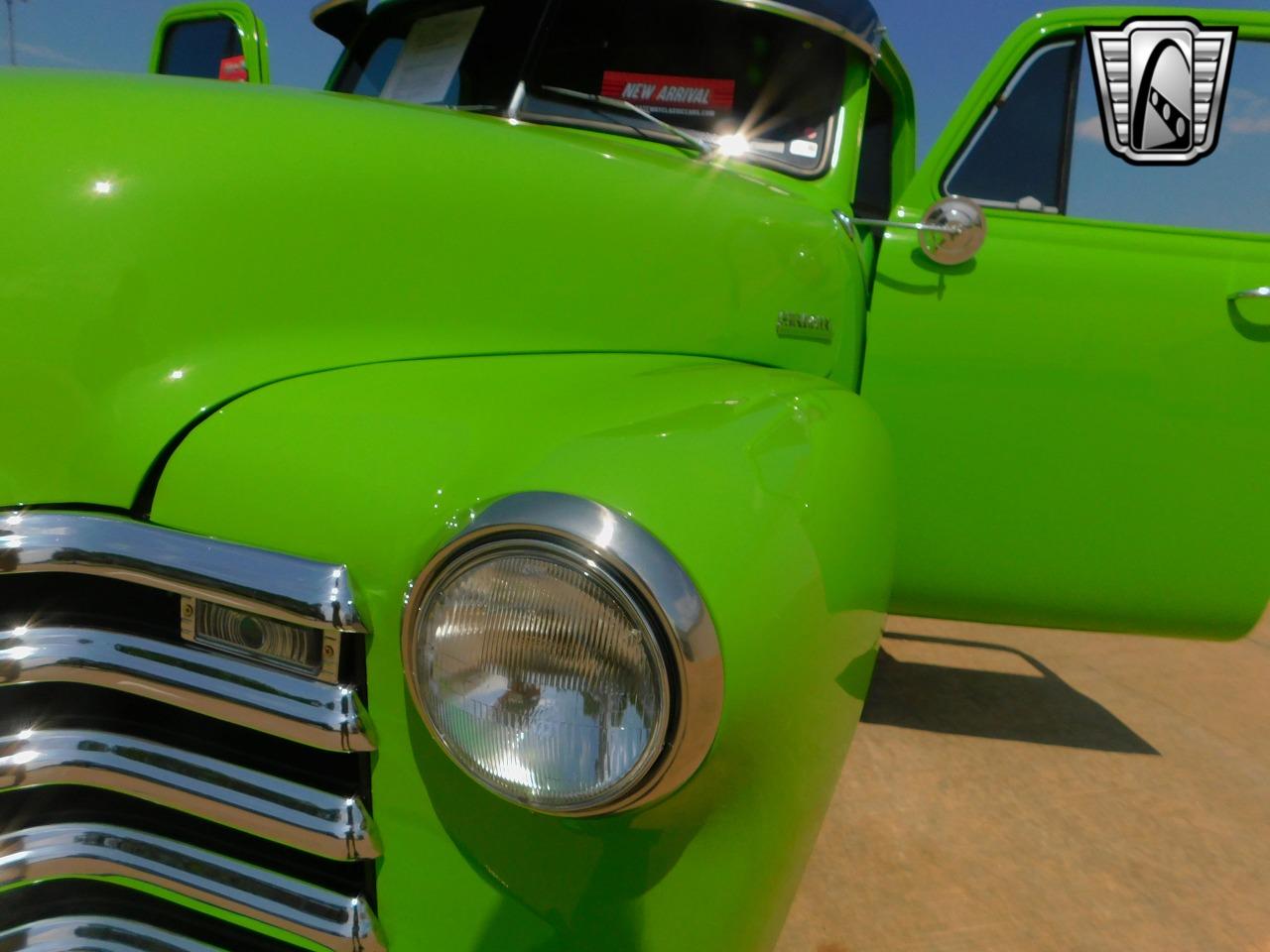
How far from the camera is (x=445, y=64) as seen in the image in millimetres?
2250

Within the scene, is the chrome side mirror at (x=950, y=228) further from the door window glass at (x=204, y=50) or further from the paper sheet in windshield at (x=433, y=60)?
the door window glass at (x=204, y=50)

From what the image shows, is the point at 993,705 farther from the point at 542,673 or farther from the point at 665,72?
the point at 542,673

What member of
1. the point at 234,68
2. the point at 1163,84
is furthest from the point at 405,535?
the point at 234,68

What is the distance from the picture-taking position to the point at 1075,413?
2240 mm

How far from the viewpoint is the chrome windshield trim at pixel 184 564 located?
0.97 meters

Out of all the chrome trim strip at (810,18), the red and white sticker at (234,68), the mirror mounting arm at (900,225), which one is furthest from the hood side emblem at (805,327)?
the red and white sticker at (234,68)

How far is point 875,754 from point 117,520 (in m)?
2.03

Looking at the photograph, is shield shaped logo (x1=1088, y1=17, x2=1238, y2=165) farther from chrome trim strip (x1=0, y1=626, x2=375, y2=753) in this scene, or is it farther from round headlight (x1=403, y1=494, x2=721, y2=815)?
chrome trim strip (x1=0, y1=626, x2=375, y2=753)

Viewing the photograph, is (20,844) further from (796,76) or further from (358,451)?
(796,76)

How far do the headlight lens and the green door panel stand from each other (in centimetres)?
151

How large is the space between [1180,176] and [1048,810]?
145 centimetres

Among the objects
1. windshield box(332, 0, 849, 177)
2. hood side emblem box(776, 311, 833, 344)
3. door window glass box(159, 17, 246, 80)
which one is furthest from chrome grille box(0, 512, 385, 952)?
door window glass box(159, 17, 246, 80)

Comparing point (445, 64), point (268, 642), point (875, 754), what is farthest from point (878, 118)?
point (268, 642)

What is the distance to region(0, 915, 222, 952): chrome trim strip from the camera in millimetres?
1030
